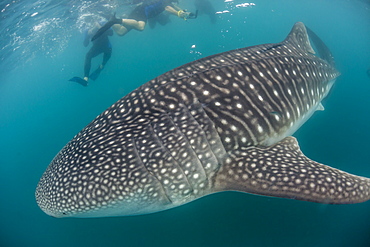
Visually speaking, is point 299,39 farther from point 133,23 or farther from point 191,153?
point 133,23

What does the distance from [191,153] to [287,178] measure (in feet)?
3.89

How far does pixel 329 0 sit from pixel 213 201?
37.2 meters

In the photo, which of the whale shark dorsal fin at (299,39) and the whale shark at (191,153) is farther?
the whale shark dorsal fin at (299,39)

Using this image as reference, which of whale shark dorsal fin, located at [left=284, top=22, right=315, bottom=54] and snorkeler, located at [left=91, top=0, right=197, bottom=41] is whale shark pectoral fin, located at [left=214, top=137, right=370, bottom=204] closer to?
whale shark dorsal fin, located at [left=284, top=22, right=315, bottom=54]

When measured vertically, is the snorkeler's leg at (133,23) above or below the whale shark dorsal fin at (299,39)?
above

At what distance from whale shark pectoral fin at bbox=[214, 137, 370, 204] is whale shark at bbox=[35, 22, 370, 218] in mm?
11

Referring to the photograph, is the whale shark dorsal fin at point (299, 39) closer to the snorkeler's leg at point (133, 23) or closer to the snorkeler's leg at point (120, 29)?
the snorkeler's leg at point (133, 23)

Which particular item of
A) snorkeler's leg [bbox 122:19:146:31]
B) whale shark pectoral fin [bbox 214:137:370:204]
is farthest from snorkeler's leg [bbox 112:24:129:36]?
whale shark pectoral fin [bbox 214:137:370:204]

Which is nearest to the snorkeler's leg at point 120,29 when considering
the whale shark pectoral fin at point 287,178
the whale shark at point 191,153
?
the whale shark at point 191,153

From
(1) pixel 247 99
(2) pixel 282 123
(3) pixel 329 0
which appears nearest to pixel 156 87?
(1) pixel 247 99

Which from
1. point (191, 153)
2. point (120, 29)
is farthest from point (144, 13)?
point (191, 153)

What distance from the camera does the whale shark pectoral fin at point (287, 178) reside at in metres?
2.39

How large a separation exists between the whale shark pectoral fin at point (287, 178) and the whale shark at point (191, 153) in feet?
0.04

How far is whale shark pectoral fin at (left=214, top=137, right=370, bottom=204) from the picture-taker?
2.39 metres
